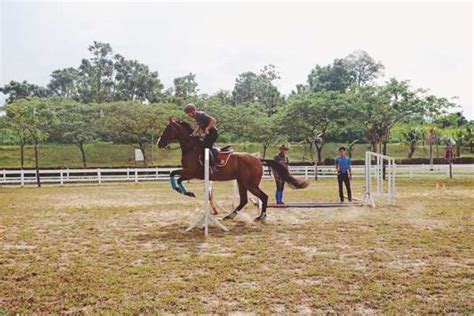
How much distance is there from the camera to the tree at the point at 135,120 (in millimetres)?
33938

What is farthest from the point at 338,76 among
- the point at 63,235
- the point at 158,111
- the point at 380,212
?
the point at 63,235

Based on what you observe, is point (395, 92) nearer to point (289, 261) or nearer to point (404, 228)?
point (404, 228)

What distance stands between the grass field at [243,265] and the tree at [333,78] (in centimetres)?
4618

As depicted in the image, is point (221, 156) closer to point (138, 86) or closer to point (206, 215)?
point (206, 215)

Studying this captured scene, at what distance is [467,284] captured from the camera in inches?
199

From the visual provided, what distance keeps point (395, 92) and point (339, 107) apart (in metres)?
3.54

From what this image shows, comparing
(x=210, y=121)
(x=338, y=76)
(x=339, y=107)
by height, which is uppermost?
(x=338, y=76)

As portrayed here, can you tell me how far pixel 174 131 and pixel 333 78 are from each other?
4930 cm

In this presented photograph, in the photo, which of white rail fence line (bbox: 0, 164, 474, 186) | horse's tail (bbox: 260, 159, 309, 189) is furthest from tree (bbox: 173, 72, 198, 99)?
horse's tail (bbox: 260, 159, 309, 189)

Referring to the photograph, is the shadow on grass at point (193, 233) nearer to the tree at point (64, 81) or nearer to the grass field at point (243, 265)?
the grass field at point (243, 265)

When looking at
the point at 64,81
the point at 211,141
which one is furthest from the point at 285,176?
the point at 64,81

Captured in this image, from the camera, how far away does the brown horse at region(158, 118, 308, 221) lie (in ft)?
31.1

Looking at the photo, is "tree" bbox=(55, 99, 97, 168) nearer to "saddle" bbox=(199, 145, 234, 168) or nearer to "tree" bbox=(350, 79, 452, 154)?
"tree" bbox=(350, 79, 452, 154)

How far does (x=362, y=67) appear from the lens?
59719 millimetres
